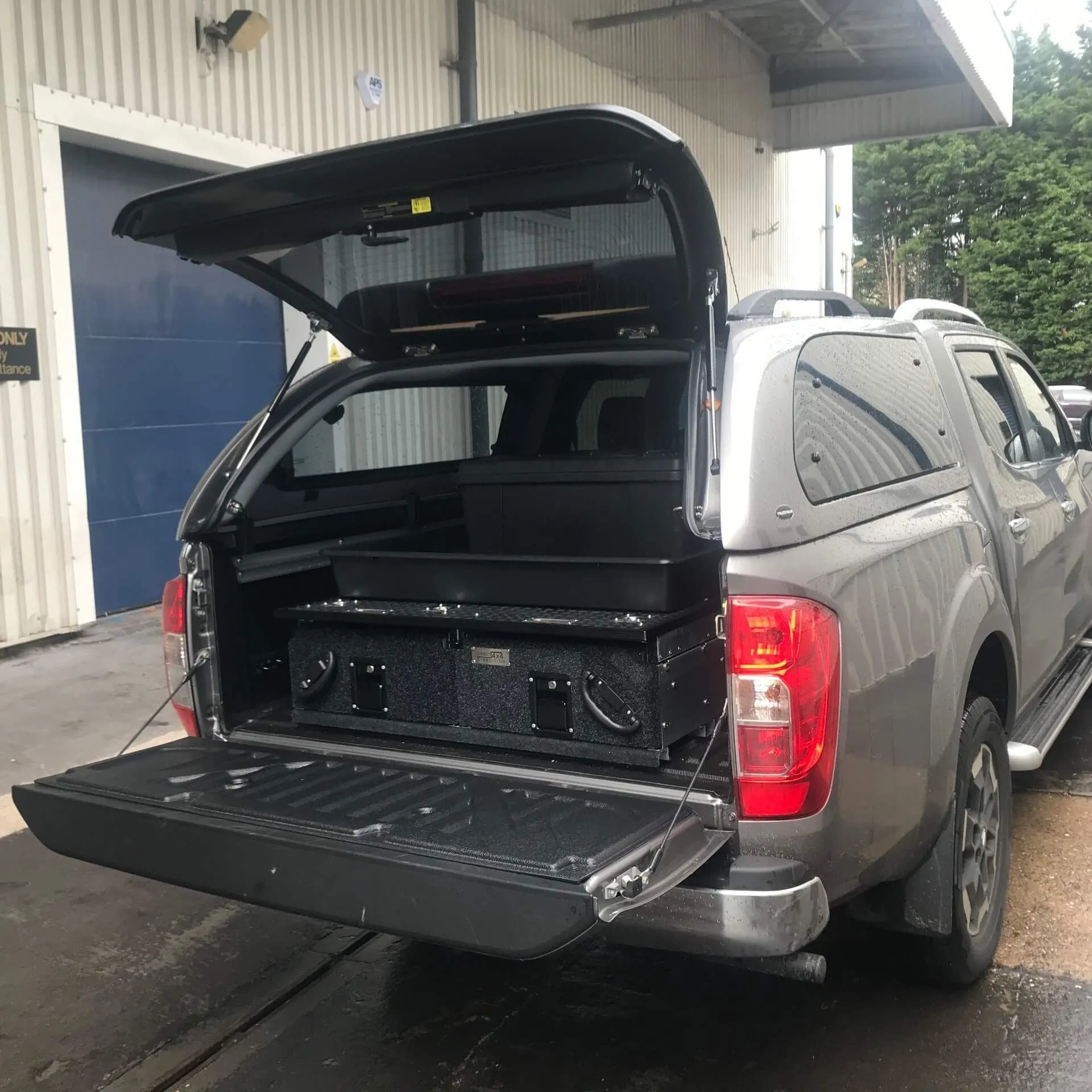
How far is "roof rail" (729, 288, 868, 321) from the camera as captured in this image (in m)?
3.31

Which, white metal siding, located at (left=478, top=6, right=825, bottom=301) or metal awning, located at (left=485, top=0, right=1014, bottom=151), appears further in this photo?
metal awning, located at (left=485, top=0, right=1014, bottom=151)

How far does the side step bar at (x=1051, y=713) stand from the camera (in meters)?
3.71

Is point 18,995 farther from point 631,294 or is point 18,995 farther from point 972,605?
point 972,605

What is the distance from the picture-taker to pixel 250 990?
3.51 metres

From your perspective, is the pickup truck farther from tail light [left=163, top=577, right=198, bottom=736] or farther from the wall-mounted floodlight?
the wall-mounted floodlight

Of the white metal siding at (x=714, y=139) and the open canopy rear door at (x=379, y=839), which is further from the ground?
the white metal siding at (x=714, y=139)

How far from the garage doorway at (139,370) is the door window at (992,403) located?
540 cm

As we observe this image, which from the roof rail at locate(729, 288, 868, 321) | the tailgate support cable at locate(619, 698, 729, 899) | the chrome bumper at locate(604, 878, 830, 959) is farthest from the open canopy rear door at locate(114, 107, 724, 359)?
the chrome bumper at locate(604, 878, 830, 959)

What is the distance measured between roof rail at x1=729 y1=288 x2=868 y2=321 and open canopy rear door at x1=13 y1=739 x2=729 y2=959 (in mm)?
1415

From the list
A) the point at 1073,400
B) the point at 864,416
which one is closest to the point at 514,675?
the point at 864,416

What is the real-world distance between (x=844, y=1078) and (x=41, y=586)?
5765mm

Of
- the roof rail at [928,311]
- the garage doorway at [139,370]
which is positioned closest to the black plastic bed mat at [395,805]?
the roof rail at [928,311]

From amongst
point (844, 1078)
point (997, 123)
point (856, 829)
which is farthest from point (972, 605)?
point (997, 123)

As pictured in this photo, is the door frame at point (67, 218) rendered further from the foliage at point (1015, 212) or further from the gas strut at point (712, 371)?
the foliage at point (1015, 212)
